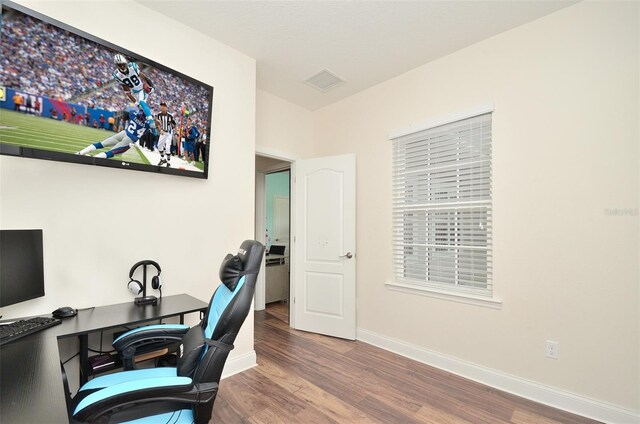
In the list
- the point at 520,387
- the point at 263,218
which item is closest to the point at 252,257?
the point at 520,387

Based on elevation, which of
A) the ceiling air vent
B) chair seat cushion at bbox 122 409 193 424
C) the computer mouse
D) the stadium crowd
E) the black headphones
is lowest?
chair seat cushion at bbox 122 409 193 424

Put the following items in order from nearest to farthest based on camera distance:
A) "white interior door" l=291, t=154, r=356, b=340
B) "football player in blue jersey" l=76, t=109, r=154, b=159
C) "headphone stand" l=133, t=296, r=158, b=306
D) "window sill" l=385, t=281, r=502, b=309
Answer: "football player in blue jersey" l=76, t=109, r=154, b=159 < "headphone stand" l=133, t=296, r=158, b=306 < "window sill" l=385, t=281, r=502, b=309 < "white interior door" l=291, t=154, r=356, b=340

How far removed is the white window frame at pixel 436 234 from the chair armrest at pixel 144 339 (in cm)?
222

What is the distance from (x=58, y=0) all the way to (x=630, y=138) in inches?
152

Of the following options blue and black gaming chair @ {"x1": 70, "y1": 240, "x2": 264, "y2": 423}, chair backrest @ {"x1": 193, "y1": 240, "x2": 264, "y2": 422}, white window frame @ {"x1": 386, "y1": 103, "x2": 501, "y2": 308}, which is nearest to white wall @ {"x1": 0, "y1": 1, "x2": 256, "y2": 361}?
blue and black gaming chair @ {"x1": 70, "y1": 240, "x2": 264, "y2": 423}

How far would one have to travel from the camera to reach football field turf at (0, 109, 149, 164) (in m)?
1.57

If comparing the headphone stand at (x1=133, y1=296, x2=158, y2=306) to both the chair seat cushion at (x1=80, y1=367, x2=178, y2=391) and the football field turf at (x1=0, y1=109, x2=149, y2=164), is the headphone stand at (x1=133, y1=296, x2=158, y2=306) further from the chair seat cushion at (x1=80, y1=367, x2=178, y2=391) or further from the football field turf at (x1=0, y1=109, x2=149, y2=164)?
the football field turf at (x1=0, y1=109, x2=149, y2=164)

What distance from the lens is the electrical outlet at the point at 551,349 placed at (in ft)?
7.10

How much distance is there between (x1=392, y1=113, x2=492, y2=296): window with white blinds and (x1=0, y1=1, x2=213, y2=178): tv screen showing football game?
2.09m

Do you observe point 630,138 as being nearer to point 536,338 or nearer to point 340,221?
point 536,338

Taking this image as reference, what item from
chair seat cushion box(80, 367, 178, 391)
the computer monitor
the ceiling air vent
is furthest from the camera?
the ceiling air vent

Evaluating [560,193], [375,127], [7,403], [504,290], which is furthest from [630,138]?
[7,403]

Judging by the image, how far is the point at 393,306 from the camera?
3.16 meters

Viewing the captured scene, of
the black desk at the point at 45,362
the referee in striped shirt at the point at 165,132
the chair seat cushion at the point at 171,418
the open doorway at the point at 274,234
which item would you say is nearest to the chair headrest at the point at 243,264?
the chair seat cushion at the point at 171,418
